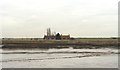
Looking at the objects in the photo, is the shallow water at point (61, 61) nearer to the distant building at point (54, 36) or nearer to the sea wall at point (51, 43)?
the sea wall at point (51, 43)

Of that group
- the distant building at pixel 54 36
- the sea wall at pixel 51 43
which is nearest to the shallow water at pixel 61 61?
the sea wall at pixel 51 43

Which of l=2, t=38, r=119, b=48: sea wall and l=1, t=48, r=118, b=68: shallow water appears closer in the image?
l=1, t=48, r=118, b=68: shallow water

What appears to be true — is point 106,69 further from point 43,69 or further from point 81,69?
point 43,69

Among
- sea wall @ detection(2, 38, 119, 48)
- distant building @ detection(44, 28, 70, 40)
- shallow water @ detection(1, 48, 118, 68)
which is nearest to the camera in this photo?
shallow water @ detection(1, 48, 118, 68)

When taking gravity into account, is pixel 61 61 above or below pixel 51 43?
below

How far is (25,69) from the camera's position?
Answer: 22.7 m

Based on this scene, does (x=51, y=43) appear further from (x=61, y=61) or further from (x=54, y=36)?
(x=61, y=61)

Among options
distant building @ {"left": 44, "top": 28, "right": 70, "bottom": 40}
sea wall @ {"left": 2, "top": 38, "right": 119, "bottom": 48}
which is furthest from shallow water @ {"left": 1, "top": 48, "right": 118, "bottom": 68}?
distant building @ {"left": 44, "top": 28, "right": 70, "bottom": 40}

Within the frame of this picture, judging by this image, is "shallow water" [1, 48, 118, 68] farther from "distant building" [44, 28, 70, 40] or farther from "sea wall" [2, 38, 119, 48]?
"distant building" [44, 28, 70, 40]

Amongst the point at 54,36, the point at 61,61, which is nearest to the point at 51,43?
the point at 54,36

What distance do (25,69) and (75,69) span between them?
390 centimetres

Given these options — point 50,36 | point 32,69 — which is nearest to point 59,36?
point 50,36

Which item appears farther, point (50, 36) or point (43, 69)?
point (50, 36)

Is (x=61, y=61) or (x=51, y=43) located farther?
(x=51, y=43)
